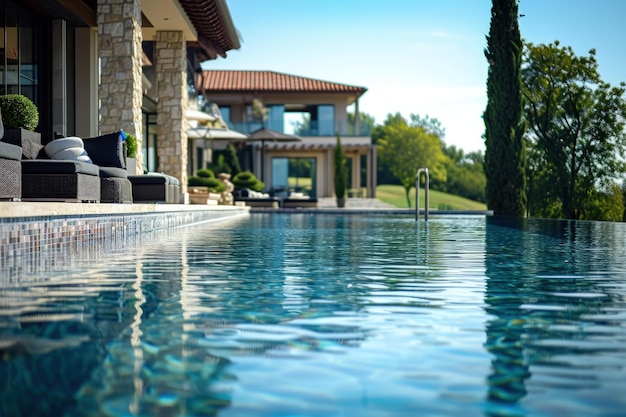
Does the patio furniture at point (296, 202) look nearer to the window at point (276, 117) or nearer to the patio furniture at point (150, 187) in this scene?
the window at point (276, 117)

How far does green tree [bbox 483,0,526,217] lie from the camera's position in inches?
800

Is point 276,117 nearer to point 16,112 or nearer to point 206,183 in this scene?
point 206,183

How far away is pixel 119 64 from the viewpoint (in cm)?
1279

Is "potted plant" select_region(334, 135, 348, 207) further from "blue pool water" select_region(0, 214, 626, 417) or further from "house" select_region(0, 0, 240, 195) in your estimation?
"blue pool water" select_region(0, 214, 626, 417)

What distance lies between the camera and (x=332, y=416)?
1521mm

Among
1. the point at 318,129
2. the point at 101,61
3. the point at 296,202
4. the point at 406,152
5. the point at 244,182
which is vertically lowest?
the point at 296,202

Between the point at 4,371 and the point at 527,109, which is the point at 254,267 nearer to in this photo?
the point at 4,371

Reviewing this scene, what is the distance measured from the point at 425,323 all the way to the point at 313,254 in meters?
3.06

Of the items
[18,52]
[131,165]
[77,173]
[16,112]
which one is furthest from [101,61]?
[77,173]

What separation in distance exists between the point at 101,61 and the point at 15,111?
3.55m

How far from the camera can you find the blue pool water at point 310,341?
1641 millimetres

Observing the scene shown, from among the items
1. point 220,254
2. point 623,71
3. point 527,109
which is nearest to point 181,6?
point 220,254

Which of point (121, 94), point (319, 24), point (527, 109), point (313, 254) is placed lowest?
point (313, 254)

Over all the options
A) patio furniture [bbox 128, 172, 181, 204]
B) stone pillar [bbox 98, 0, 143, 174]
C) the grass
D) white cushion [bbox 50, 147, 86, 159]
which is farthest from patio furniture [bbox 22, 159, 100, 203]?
the grass
